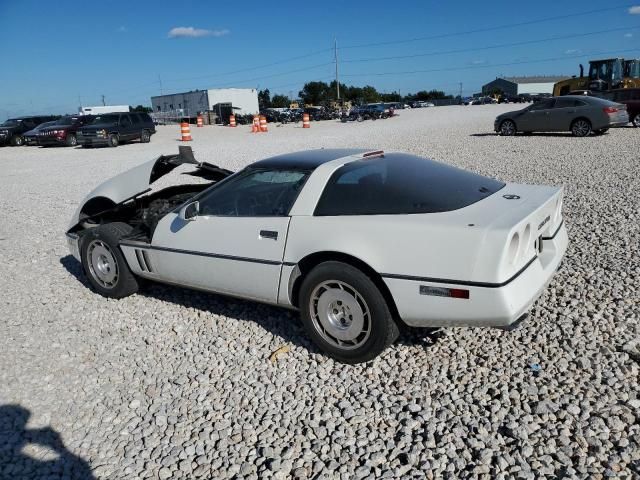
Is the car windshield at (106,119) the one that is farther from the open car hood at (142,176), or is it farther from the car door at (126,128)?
the open car hood at (142,176)

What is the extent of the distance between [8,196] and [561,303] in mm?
11321

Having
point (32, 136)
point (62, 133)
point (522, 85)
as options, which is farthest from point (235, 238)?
point (522, 85)

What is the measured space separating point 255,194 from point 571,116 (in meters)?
15.6

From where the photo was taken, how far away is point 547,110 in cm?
1706

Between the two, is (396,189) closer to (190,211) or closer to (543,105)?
(190,211)

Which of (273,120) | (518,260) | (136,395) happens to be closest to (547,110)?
(518,260)

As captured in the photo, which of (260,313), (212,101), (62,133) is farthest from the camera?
(212,101)

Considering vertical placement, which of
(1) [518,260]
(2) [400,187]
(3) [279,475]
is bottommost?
(3) [279,475]

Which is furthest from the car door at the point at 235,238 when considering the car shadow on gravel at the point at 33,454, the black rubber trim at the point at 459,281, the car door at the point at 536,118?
the car door at the point at 536,118

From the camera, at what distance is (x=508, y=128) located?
1816cm

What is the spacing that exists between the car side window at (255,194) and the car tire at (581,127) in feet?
50.6

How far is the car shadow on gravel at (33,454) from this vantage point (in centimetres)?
255

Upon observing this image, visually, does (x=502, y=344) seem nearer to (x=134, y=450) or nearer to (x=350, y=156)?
(x=350, y=156)

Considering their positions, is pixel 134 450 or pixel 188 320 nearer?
pixel 134 450
